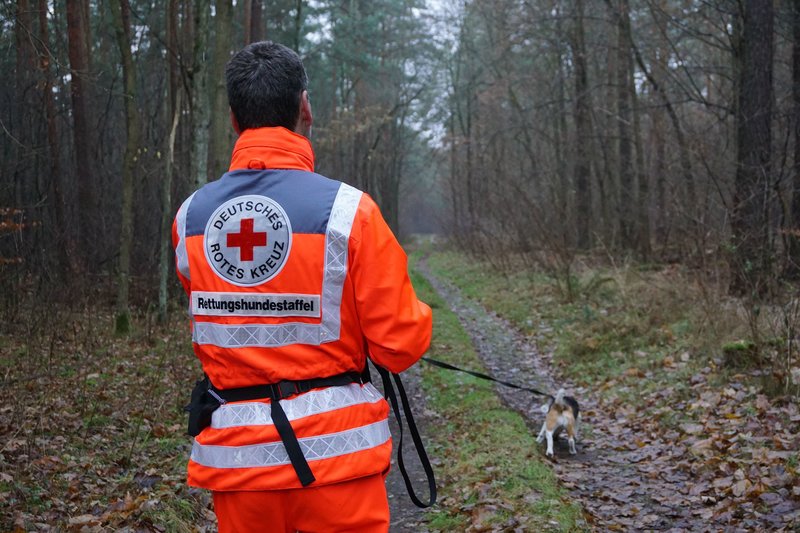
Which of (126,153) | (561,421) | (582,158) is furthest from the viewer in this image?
(582,158)

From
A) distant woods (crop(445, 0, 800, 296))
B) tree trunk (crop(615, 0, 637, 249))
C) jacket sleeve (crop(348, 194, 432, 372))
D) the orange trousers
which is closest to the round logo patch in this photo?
jacket sleeve (crop(348, 194, 432, 372))

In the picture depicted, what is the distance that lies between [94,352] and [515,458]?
592 cm

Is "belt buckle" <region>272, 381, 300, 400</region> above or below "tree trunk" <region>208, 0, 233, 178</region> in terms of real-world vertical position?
below

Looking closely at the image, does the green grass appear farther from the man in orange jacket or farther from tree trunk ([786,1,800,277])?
tree trunk ([786,1,800,277])

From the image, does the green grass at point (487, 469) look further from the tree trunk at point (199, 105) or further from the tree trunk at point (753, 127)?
the tree trunk at point (199, 105)

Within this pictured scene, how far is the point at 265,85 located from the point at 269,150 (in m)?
0.21

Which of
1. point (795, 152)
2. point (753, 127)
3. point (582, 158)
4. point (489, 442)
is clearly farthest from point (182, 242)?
point (582, 158)

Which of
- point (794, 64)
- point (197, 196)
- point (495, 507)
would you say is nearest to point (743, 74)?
point (794, 64)

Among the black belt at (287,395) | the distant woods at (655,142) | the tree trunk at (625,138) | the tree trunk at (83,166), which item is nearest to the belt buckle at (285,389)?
the black belt at (287,395)

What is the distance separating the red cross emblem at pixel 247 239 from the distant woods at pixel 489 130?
5.51 meters

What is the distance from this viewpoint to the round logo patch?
7.47 ft

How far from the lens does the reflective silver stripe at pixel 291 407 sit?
222 centimetres

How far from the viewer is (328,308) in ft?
7.41

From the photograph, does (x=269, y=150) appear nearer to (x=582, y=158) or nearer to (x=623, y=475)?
(x=623, y=475)
